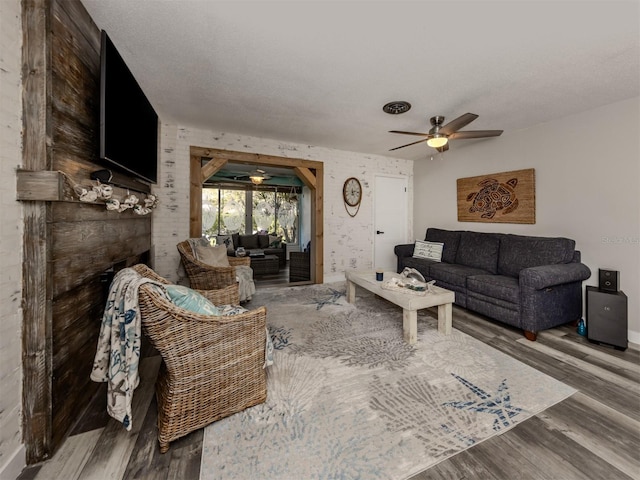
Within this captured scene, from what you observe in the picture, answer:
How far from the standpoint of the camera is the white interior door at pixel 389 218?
202 inches

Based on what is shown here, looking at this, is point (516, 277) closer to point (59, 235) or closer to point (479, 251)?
point (479, 251)

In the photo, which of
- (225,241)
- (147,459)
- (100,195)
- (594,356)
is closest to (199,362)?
(147,459)

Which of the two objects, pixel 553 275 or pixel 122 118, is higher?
pixel 122 118

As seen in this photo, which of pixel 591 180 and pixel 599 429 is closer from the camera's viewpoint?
pixel 599 429

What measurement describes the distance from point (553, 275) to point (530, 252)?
0.72 metres

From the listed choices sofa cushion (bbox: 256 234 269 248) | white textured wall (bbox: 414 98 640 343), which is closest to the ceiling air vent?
white textured wall (bbox: 414 98 640 343)

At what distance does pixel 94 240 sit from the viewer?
64.6 inches

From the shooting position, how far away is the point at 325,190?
4.61 m

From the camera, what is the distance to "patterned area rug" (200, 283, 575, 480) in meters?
1.22

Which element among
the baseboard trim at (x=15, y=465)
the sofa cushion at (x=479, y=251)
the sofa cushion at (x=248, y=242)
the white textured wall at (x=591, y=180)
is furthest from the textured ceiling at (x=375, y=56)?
the sofa cushion at (x=248, y=242)

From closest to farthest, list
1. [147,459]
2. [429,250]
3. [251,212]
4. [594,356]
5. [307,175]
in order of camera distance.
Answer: [147,459]
[594,356]
[429,250]
[307,175]
[251,212]

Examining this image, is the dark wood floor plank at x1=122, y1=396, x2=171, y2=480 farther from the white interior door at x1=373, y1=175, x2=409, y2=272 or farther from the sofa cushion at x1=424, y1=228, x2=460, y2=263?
the white interior door at x1=373, y1=175, x2=409, y2=272

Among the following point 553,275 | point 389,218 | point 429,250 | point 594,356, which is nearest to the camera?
point 594,356

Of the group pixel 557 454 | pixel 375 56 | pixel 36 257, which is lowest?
pixel 557 454
